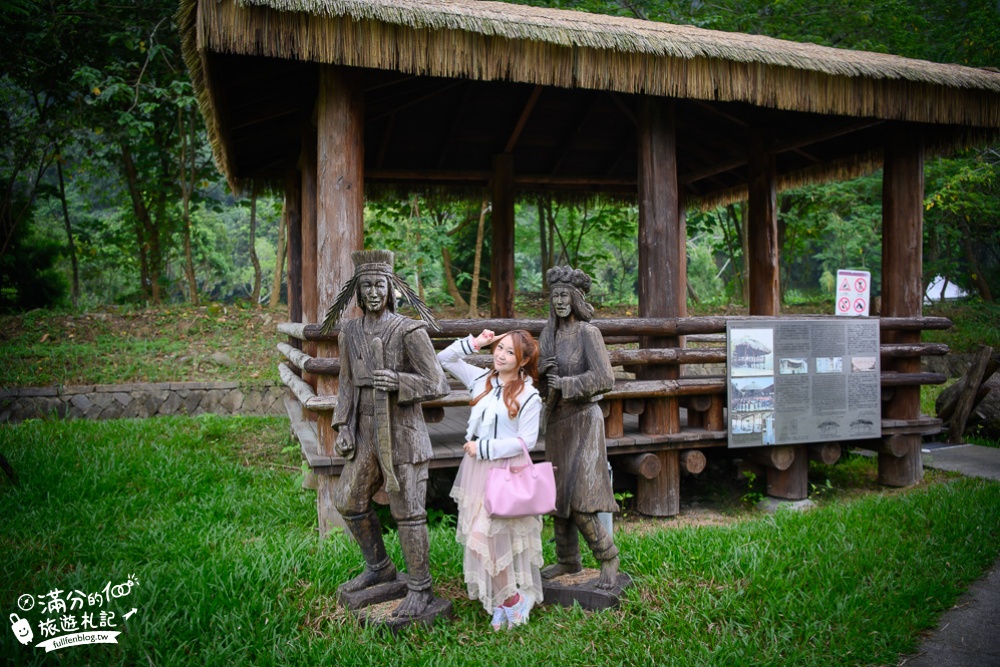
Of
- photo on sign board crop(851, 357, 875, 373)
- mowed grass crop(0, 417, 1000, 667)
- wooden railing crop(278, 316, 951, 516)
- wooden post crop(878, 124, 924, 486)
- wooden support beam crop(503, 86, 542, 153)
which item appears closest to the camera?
mowed grass crop(0, 417, 1000, 667)

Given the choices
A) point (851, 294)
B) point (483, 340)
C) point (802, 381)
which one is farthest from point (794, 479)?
point (483, 340)

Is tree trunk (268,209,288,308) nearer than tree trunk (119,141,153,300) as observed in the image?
No

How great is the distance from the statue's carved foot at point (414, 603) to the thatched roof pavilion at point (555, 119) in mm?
1600

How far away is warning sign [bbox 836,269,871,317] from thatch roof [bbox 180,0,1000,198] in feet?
5.40

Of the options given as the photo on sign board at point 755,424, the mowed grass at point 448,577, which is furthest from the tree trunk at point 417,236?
the photo on sign board at point 755,424

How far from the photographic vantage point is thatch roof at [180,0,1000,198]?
459 cm

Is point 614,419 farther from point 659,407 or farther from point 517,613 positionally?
point 517,613

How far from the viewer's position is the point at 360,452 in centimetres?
379

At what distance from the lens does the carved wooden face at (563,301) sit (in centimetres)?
402

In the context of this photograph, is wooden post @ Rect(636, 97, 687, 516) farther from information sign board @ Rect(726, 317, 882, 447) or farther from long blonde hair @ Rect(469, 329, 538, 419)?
long blonde hair @ Rect(469, 329, 538, 419)

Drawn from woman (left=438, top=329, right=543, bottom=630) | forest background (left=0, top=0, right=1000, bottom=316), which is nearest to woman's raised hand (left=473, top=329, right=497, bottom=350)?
woman (left=438, top=329, right=543, bottom=630)

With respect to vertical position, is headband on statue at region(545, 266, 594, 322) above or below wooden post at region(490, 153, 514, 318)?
below

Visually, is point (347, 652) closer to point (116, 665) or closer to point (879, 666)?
point (116, 665)

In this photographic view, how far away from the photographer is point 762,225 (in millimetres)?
8656
